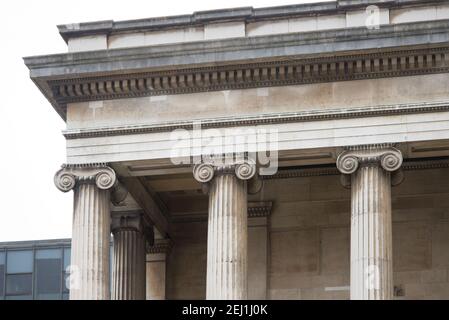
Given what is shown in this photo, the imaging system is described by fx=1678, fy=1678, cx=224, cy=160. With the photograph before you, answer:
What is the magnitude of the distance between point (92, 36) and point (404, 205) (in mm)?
13141

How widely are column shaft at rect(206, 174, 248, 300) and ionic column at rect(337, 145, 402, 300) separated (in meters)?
3.62

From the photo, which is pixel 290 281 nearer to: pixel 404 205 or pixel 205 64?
pixel 404 205

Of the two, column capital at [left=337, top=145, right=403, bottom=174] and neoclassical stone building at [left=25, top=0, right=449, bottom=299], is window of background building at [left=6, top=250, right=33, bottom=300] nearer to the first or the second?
neoclassical stone building at [left=25, top=0, right=449, bottom=299]

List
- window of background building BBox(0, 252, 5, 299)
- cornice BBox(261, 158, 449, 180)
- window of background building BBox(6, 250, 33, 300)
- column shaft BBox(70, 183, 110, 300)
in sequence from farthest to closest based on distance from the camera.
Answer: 1. window of background building BBox(6, 250, 33, 300)
2. window of background building BBox(0, 252, 5, 299)
3. cornice BBox(261, 158, 449, 180)
4. column shaft BBox(70, 183, 110, 300)

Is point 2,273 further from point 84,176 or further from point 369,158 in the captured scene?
point 369,158

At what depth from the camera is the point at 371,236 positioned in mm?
54688

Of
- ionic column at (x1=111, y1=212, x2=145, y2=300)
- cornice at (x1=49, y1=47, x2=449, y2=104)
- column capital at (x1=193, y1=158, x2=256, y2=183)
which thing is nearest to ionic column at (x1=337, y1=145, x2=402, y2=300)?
cornice at (x1=49, y1=47, x2=449, y2=104)

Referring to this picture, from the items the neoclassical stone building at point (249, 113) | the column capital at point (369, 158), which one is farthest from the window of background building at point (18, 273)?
the column capital at point (369, 158)

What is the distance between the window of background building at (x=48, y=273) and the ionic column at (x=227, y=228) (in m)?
26.0

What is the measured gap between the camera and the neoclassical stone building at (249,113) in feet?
181

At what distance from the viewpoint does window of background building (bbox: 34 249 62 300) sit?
81062 millimetres

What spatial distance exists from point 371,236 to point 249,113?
600 cm

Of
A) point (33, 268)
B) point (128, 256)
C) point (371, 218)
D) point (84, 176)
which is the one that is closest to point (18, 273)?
point (33, 268)
